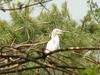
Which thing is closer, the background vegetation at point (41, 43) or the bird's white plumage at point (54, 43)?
the background vegetation at point (41, 43)

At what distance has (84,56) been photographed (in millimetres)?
1982

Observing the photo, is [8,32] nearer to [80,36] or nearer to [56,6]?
[80,36]

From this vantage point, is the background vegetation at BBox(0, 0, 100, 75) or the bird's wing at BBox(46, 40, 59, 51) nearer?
the background vegetation at BBox(0, 0, 100, 75)

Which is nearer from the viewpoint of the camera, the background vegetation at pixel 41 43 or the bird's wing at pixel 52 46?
the background vegetation at pixel 41 43

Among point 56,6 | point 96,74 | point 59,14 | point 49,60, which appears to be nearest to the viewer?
point 96,74

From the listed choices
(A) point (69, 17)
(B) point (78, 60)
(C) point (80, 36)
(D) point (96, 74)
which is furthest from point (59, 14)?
(D) point (96, 74)

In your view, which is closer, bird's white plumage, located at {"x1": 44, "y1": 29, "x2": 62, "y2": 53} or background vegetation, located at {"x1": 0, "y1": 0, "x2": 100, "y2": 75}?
background vegetation, located at {"x1": 0, "y1": 0, "x2": 100, "y2": 75}

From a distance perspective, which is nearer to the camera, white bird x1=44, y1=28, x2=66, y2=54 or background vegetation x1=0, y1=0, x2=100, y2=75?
background vegetation x1=0, y1=0, x2=100, y2=75

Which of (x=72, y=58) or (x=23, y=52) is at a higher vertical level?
(x=23, y=52)

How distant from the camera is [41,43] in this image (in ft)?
6.52

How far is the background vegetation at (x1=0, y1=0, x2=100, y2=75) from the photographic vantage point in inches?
63.0

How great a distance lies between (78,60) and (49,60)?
0.64 ft

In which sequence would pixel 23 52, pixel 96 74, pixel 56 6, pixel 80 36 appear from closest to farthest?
1. pixel 96 74
2. pixel 23 52
3. pixel 80 36
4. pixel 56 6

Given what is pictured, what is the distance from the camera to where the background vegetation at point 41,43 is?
160 cm
